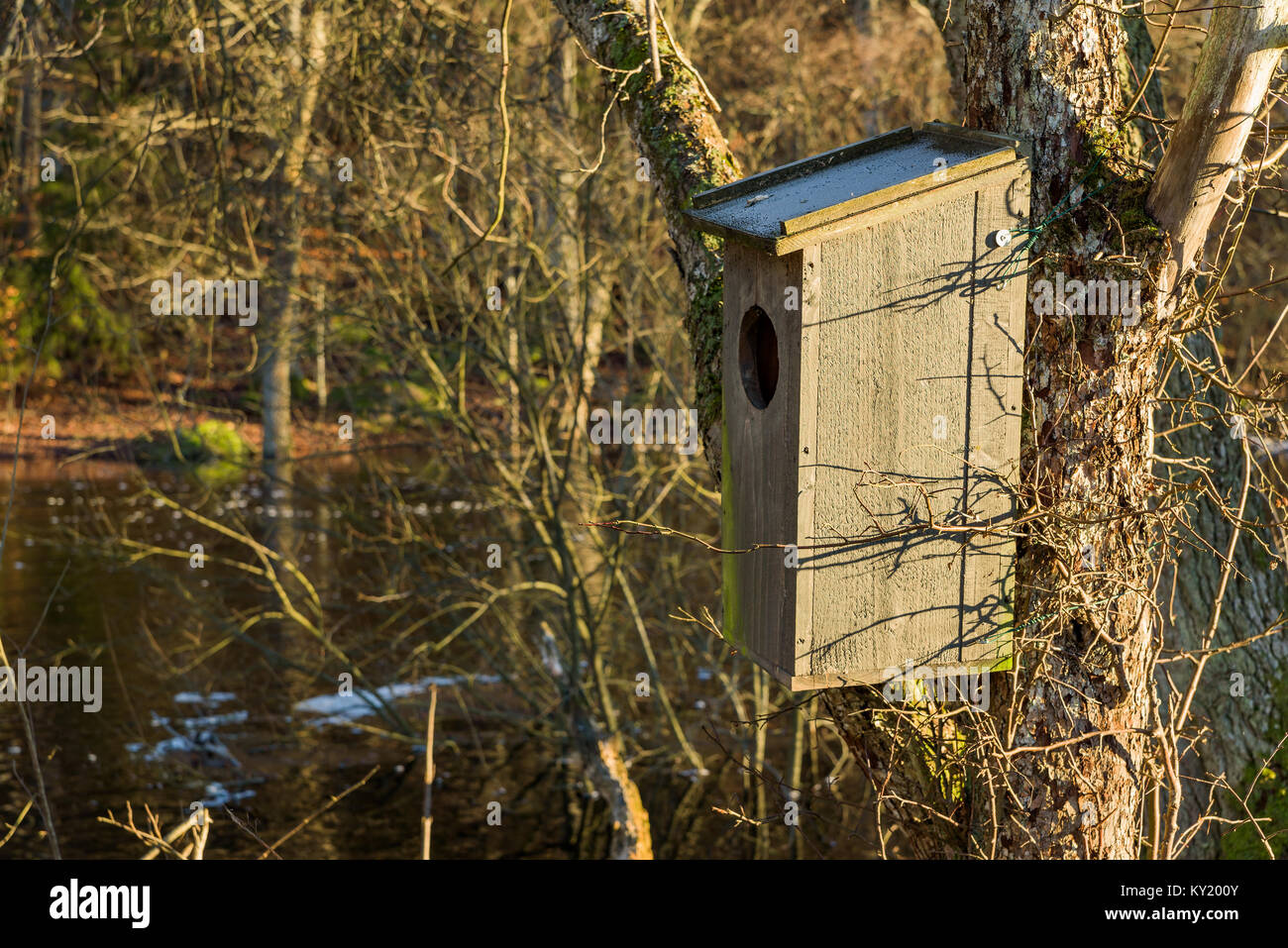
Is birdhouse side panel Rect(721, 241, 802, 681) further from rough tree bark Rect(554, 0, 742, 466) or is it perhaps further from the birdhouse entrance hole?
rough tree bark Rect(554, 0, 742, 466)

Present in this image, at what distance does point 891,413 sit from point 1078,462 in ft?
1.38

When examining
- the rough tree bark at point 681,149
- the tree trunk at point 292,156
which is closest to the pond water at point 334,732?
the tree trunk at point 292,156

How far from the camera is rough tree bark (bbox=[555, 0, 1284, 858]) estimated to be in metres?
2.46

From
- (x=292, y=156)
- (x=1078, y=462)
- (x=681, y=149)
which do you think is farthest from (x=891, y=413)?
(x=292, y=156)

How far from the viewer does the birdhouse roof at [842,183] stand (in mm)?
2322

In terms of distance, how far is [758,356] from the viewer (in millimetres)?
2689

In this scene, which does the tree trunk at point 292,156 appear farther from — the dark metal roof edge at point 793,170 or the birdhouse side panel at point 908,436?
the birdhouse side panel at point 908,436

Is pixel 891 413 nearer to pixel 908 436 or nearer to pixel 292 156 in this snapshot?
pixel 908 436

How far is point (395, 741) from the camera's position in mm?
8922

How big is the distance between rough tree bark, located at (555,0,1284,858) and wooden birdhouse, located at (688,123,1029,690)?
3.6 inches

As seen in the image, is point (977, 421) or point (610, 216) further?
point (610, 216)
